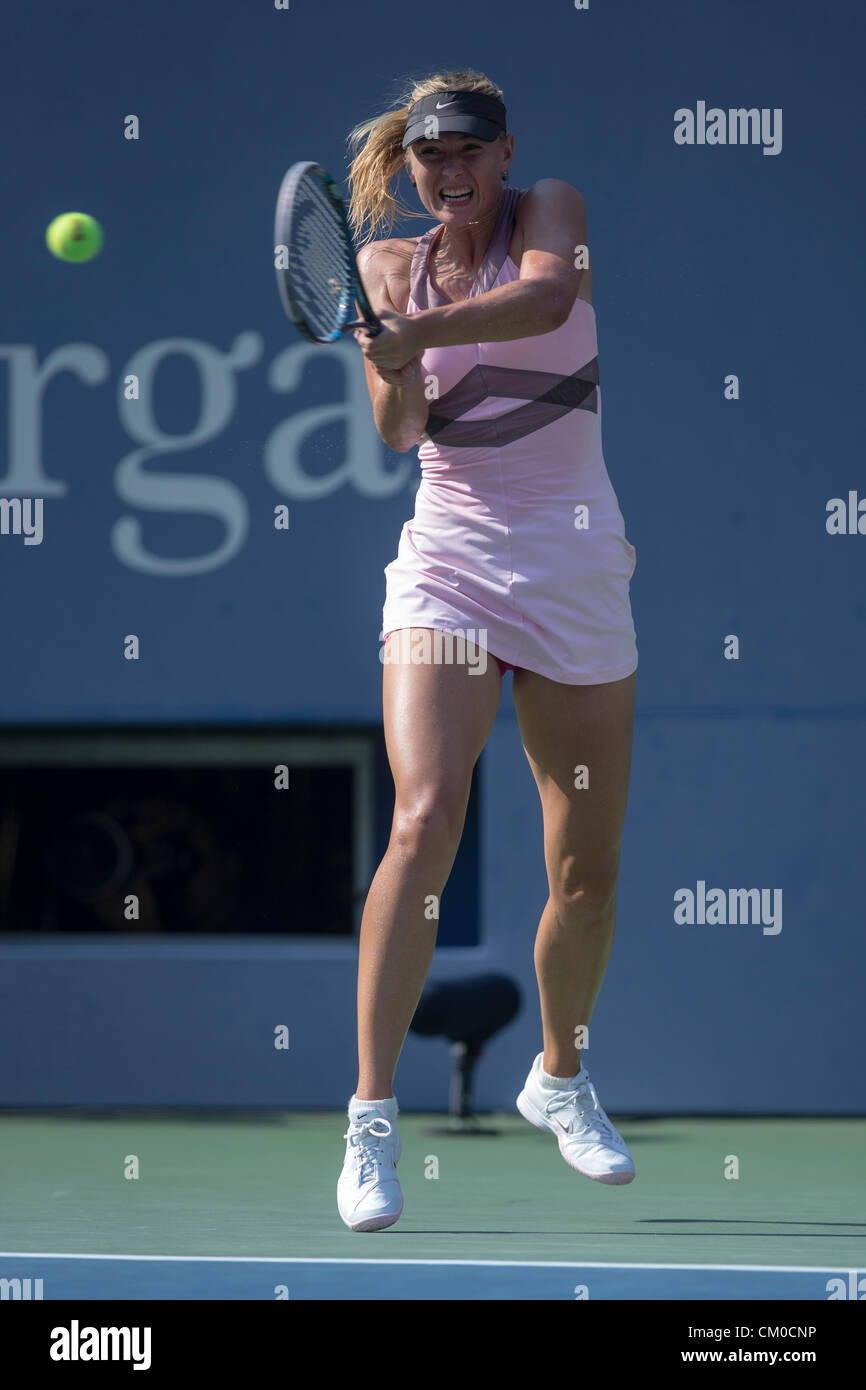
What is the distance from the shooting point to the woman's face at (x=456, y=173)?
3.22 m

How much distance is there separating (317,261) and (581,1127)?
5.21 feet

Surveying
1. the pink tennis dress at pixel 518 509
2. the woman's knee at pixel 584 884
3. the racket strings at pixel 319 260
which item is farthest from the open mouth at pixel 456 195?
the woman's knee at pixel 584 884

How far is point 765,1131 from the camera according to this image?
590 cm

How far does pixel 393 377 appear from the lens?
3.14m

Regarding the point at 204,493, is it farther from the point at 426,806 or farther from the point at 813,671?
the point at 426,806

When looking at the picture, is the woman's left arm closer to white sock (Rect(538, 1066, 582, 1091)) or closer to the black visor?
the black visor

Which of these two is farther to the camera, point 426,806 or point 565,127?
point 565,127

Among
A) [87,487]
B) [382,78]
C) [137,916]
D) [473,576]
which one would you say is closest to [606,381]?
[382,78]

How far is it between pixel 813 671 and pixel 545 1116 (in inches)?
120

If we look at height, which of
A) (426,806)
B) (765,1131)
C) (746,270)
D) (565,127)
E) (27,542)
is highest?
(565,127)

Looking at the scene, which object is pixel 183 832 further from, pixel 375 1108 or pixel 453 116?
pixel 453 116

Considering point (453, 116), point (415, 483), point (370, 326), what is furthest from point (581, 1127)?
point (415, 483)

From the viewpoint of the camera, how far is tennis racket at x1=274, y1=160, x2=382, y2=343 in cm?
294

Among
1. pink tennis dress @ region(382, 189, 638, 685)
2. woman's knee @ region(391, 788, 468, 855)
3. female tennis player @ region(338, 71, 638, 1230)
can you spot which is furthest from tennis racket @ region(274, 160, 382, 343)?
woman's knee @ region(391, 788, 468, 855)
